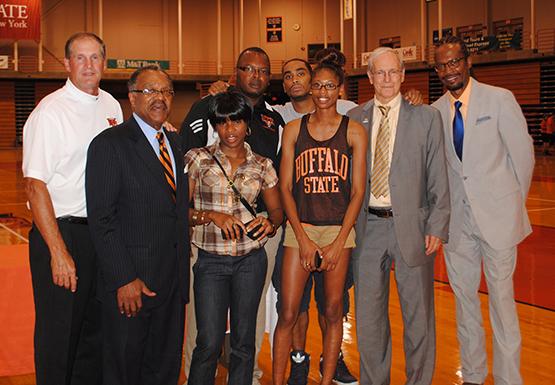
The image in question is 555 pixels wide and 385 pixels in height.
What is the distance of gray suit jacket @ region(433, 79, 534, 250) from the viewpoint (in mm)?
3879

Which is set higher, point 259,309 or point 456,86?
point 456,86

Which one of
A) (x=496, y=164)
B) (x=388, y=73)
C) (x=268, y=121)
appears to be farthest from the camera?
(x=268, y=121)

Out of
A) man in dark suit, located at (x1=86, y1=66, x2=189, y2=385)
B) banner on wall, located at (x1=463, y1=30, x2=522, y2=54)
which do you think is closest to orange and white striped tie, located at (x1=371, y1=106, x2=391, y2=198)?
man in dark suit, located at (x1=86, y1=66, x2=189, y2=385)

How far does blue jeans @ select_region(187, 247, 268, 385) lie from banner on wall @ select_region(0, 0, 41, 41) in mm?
28421

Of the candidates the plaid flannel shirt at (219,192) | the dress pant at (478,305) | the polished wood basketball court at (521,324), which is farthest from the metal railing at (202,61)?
the plaid flannel shirt at (219,192)

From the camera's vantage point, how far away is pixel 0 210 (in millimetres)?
12562

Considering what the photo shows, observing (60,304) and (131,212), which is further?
(60,304)

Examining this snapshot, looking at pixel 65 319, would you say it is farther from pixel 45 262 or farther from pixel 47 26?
pixel 47 26

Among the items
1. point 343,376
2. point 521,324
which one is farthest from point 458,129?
point 521,324

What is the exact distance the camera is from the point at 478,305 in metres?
4.04

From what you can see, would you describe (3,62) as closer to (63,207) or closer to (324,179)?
(63,207)

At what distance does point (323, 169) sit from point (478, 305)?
1.24 m

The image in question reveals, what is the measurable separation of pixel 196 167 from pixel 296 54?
3078 centimetres

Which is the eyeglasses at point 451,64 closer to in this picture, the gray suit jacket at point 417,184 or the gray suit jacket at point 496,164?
the gray suit jacket at point 496,164
